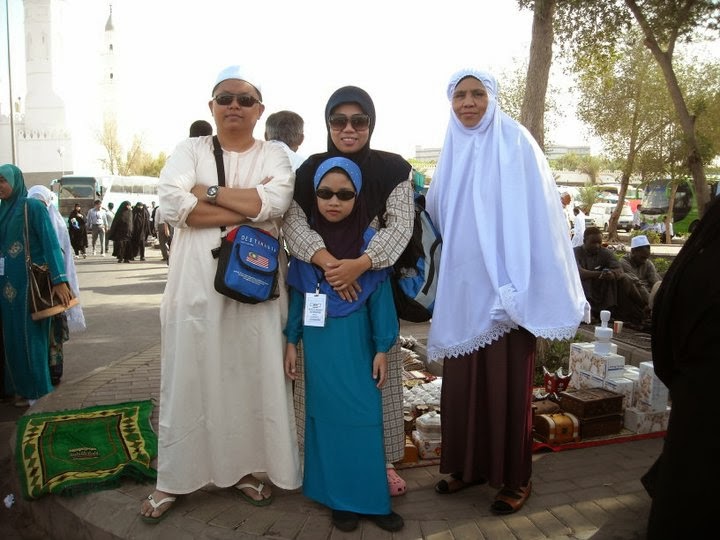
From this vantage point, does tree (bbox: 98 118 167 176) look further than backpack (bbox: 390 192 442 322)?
Yes

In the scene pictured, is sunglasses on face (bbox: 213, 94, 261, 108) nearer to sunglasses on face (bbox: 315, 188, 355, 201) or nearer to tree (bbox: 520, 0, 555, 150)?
sunglasses on face (bbox: 315, 188, 355, 201)

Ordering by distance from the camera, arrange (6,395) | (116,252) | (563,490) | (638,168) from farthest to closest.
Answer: (638,168) → (116,252) → (6,395) → (563,490)

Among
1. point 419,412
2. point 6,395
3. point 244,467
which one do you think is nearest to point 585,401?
point 419,412

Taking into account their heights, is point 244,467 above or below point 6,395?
above

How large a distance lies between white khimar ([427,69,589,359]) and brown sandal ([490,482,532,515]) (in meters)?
0.70

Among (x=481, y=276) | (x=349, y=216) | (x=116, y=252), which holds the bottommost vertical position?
(x=116, y=252)

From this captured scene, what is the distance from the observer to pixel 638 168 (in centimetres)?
2425

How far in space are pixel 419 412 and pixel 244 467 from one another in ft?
4.29

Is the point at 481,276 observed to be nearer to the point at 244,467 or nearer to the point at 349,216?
the point at 349,216

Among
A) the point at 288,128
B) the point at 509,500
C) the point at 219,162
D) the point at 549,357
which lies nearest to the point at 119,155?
the point at 288,128

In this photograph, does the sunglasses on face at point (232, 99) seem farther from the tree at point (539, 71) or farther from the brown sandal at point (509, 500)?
the tree at point (539, 71)

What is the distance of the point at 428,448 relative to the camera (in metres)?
3.47

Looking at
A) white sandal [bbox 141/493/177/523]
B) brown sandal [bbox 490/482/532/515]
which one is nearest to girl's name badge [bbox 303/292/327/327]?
white sandal [bbox 141/493/177/523]

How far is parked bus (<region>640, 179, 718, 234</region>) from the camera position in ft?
87.1
